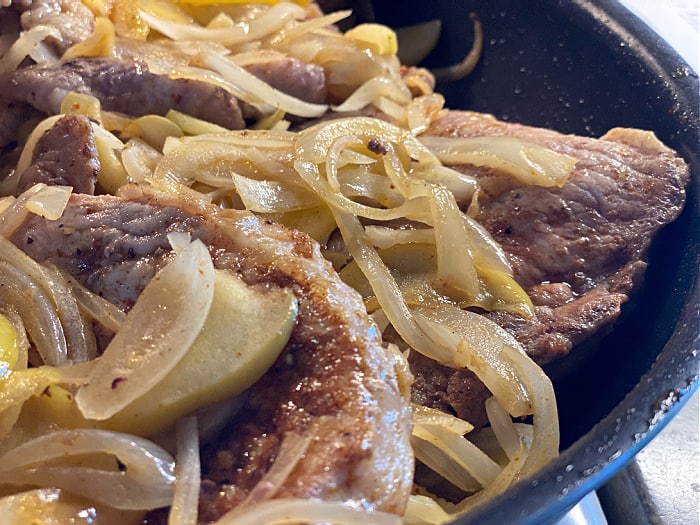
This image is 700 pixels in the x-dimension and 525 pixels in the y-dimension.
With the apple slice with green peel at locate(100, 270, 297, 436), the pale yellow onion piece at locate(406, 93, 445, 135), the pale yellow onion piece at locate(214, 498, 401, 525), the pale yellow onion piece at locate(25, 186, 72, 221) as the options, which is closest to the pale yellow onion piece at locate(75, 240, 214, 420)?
the apple slice with green peel at locate(100, 270, 297, 436)

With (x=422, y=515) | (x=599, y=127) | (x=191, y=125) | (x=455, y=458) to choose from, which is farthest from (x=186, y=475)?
(x=599, y=127)

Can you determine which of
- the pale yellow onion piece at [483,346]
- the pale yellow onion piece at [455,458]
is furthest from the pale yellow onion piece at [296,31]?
the pale yellow onion piece at [455,458]

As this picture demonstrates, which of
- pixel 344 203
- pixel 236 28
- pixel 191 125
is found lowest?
pixel 191 125

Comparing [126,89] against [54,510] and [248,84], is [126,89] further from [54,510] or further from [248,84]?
[54,510]

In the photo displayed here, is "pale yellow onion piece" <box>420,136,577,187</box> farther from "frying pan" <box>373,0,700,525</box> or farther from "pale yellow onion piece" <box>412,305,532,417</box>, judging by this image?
"pale yellow onion piece" <box>412,305,532,417</box>

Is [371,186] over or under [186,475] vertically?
over

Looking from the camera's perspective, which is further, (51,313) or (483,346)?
(483,346)

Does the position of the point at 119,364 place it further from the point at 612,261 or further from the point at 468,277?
the point at 612,261
